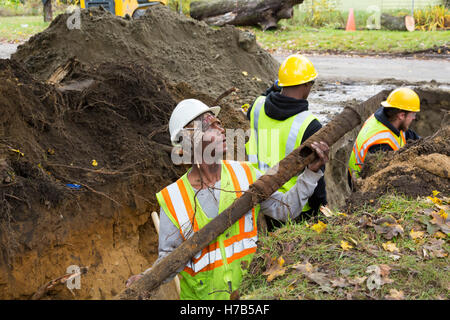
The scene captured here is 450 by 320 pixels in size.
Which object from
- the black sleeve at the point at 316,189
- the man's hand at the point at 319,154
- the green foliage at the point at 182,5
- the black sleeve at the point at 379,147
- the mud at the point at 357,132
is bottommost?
the mud at the point at 357,132

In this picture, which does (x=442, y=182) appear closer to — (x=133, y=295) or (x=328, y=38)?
(x=133, y=295)

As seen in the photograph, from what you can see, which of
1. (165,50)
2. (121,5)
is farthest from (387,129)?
(121,5)

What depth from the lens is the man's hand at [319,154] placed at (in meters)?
3.23

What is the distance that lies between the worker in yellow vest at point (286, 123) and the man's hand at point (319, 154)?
102 cm

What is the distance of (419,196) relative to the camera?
12.7 feet

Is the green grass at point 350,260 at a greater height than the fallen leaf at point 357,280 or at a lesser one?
lesser

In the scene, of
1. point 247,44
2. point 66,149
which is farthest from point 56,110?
point 247,44

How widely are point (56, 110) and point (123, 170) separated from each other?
4.11 ft

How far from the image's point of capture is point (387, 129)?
6.11 meters

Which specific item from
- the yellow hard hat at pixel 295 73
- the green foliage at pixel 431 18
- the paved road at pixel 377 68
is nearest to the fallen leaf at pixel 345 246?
the yellow hard hat at pixel 295 73

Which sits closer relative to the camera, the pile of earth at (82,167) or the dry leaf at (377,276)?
the dry leaf at (377,276)

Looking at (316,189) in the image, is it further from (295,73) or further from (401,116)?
(401,116)

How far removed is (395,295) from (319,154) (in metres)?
1.07

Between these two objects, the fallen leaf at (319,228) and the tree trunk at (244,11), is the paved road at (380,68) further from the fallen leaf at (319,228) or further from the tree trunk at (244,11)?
the fallen leaf at (319,228)
